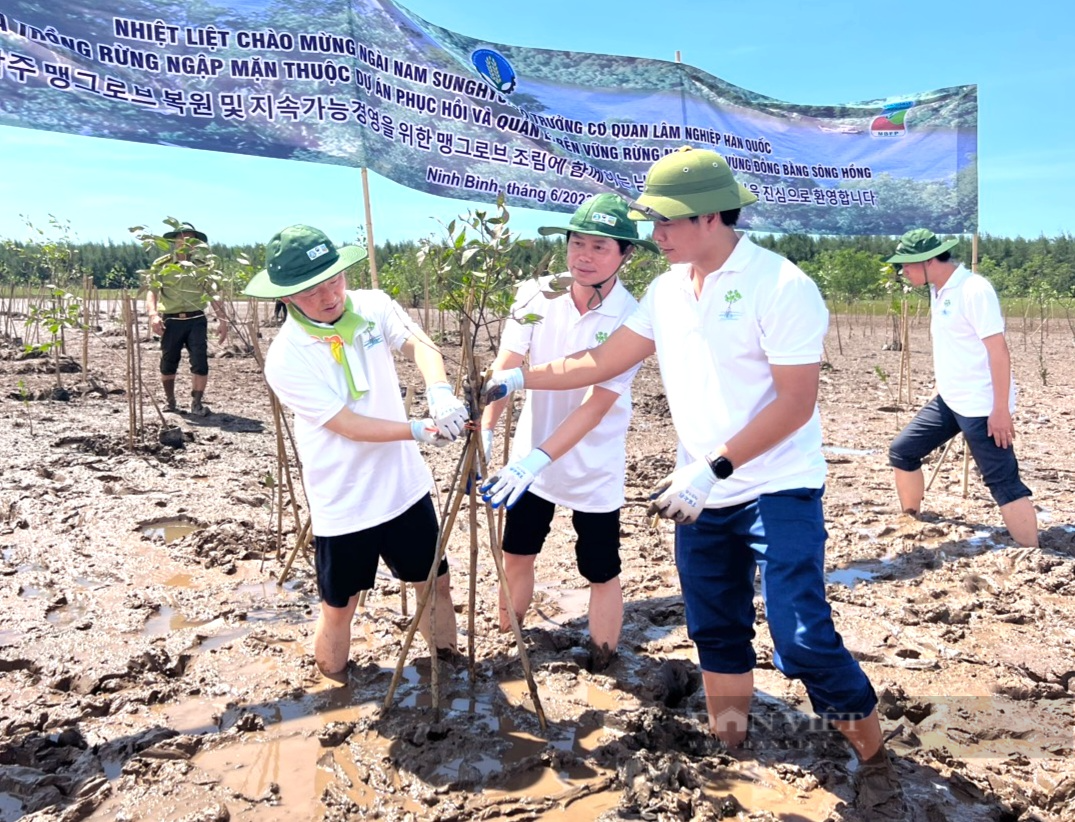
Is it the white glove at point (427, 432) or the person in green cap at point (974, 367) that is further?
the person in green cap at point (974, 367)

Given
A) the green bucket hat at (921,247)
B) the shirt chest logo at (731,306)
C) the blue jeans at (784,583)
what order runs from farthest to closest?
the green bucket hat at (921,247), the shirt chest logo at (731,306), the blue jeans at (784,583)

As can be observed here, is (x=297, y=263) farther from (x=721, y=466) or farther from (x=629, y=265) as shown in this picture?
(x=629, y=265)

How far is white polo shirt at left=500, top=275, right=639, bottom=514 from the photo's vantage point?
10.9 feet

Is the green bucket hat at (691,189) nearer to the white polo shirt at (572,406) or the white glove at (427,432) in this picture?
the white polo shirt at (572,406)

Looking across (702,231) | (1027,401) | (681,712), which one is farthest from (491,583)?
(1027,401)

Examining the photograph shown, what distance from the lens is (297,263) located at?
2.87m

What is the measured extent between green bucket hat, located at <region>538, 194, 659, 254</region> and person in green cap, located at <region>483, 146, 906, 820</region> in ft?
1.30

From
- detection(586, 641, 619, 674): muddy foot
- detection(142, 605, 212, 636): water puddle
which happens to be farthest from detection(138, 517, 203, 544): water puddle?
detection(586, 641, 619, 674): muddy foot

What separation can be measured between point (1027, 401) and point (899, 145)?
243 inches

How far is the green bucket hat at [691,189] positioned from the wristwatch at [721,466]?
2.36 feet

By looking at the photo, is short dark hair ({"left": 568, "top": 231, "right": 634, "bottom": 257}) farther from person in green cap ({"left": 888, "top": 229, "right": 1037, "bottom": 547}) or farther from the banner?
person in green cap ({"left": 888, "top": 229, "right": 1037, "bottom": 547})

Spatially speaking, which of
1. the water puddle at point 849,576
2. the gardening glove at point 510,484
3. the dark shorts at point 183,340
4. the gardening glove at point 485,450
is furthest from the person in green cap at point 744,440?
the dark shorts at point 183,340

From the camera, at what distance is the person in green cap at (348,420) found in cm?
289

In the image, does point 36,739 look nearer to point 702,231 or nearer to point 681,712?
point 681,712
